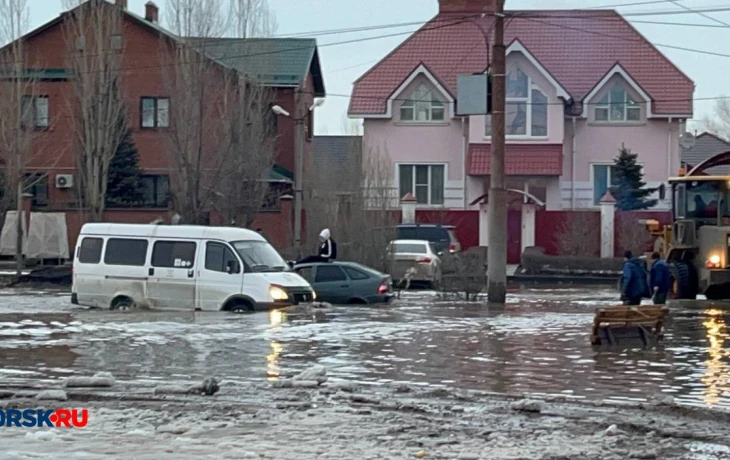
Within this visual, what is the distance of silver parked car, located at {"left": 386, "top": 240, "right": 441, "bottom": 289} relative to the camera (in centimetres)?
3491

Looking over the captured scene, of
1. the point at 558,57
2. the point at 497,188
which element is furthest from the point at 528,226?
the point at 497,188

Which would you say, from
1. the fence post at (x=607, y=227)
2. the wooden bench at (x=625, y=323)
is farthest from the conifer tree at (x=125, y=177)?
the wooden bench at (x=625, y=323)

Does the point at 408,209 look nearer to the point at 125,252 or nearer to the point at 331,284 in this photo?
the point at 331,284

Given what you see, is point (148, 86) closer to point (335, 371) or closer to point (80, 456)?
point (335, 371)

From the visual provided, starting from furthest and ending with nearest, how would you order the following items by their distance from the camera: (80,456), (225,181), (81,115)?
(81,115), (225,181), (80,456)

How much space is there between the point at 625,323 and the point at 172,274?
965 cm

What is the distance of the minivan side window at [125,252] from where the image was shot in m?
24.2

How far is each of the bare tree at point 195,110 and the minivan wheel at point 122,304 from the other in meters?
14.1

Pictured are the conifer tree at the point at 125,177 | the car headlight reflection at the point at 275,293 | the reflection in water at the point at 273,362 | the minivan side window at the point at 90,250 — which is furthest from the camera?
the conifer tree at the point at 125,177

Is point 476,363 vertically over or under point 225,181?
under

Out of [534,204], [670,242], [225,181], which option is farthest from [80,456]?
[534,204]

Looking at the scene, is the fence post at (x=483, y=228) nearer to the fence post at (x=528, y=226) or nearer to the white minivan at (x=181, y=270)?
the fence post at (x=528, y=226)

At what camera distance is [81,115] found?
42281 millimetres

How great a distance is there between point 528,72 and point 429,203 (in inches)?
272
